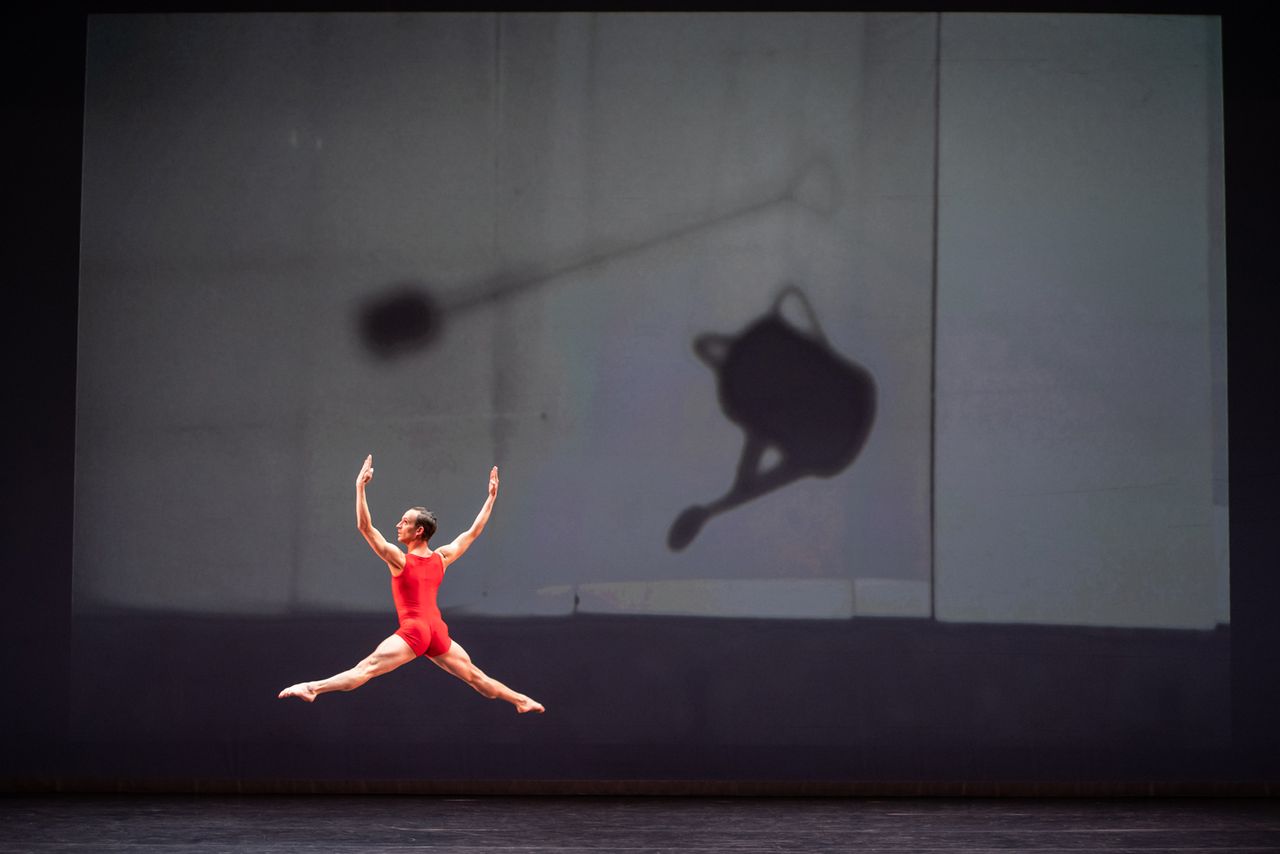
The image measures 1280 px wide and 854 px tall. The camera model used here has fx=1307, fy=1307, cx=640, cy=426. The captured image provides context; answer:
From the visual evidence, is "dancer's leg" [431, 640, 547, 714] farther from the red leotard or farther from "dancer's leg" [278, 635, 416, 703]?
"dancer's leg" [278, 635, 416, 703]

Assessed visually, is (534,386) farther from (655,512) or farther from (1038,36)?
(1038,36)

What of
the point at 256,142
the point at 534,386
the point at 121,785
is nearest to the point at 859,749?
the point at 534,386

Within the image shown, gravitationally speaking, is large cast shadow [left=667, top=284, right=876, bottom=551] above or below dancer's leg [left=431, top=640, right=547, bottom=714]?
above

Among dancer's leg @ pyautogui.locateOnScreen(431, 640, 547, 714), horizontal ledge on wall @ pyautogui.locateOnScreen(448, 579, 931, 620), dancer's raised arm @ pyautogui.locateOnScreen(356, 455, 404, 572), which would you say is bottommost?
dancer's leg @ pyautogui.locateOnScreen(431, 640, 547, 714)

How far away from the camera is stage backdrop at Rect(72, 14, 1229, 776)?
6152mm

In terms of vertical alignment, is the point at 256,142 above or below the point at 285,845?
above

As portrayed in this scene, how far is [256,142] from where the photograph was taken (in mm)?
6289

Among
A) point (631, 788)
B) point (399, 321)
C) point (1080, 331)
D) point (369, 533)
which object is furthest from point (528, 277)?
point (1080, 331)

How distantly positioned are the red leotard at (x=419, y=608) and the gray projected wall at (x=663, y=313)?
90cm

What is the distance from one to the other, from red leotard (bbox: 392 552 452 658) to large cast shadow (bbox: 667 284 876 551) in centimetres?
136

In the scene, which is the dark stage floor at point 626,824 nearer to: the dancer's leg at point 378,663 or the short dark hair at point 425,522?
the dancer's leg at point 378,663

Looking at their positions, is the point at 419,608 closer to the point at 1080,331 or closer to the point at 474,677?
the point at 474,677

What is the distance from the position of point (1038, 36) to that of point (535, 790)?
4.32 meters

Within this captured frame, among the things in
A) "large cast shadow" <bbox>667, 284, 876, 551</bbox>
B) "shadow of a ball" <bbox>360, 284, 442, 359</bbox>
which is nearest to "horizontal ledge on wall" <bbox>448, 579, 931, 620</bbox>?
"large cast shadow" <bbox>667, 284, 876, 551</bbox>
